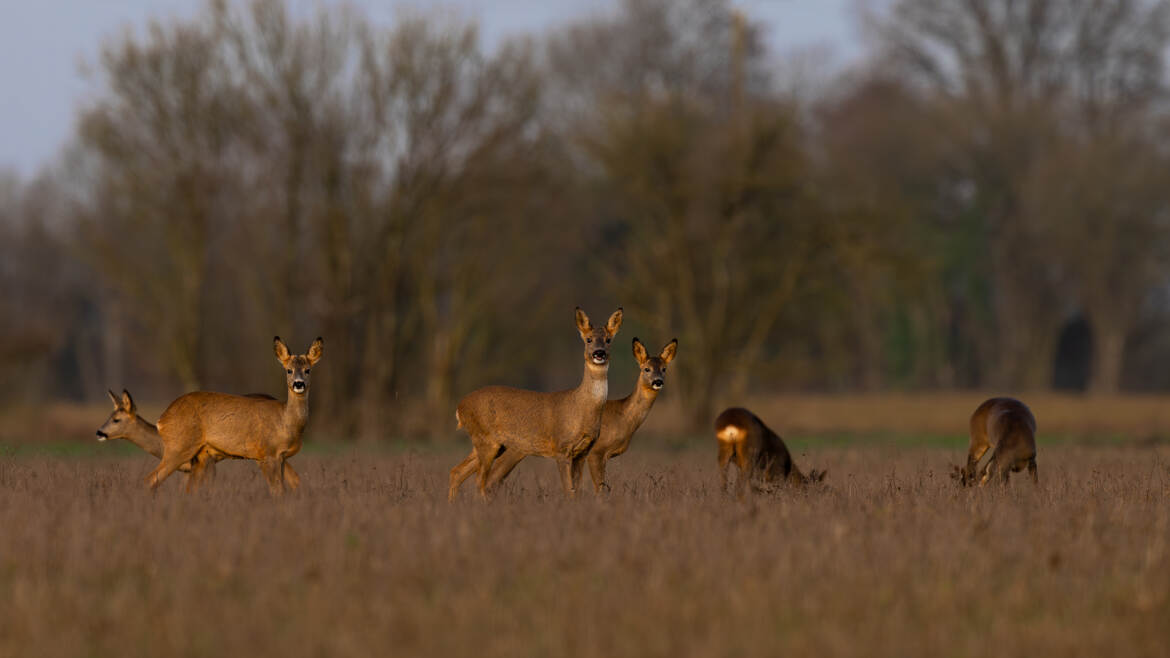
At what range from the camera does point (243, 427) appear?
40.3 ft

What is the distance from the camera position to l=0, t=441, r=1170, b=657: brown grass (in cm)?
633

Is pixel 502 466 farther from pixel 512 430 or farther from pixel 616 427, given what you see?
pixel 616 427

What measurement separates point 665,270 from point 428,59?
21.6 ft

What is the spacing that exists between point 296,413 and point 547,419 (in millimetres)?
2116

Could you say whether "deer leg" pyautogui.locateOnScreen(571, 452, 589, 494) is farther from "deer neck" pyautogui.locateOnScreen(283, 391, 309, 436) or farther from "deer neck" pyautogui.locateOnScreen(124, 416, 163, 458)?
"deer neck" pyautogui.locateOnScreen(124, 416, 163, 458)

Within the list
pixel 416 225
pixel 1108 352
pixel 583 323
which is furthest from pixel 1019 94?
pixel 583 323

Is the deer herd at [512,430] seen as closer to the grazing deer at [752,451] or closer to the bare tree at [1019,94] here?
the grazing deer at [752,451]

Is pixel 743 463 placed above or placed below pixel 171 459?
above

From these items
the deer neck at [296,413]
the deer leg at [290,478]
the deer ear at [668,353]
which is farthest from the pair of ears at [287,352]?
the deer ear at [668,353]

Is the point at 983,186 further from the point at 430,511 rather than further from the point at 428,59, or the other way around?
the point at 430,511

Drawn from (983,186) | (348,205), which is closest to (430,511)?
(348,205)

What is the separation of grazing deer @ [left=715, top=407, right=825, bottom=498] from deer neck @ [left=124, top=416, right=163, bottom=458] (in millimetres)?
5331

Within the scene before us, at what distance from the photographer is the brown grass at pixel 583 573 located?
633 centimetres

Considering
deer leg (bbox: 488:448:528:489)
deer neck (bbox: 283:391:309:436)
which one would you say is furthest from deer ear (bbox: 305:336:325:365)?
deer leg (bbox: 488:448:528:489)
